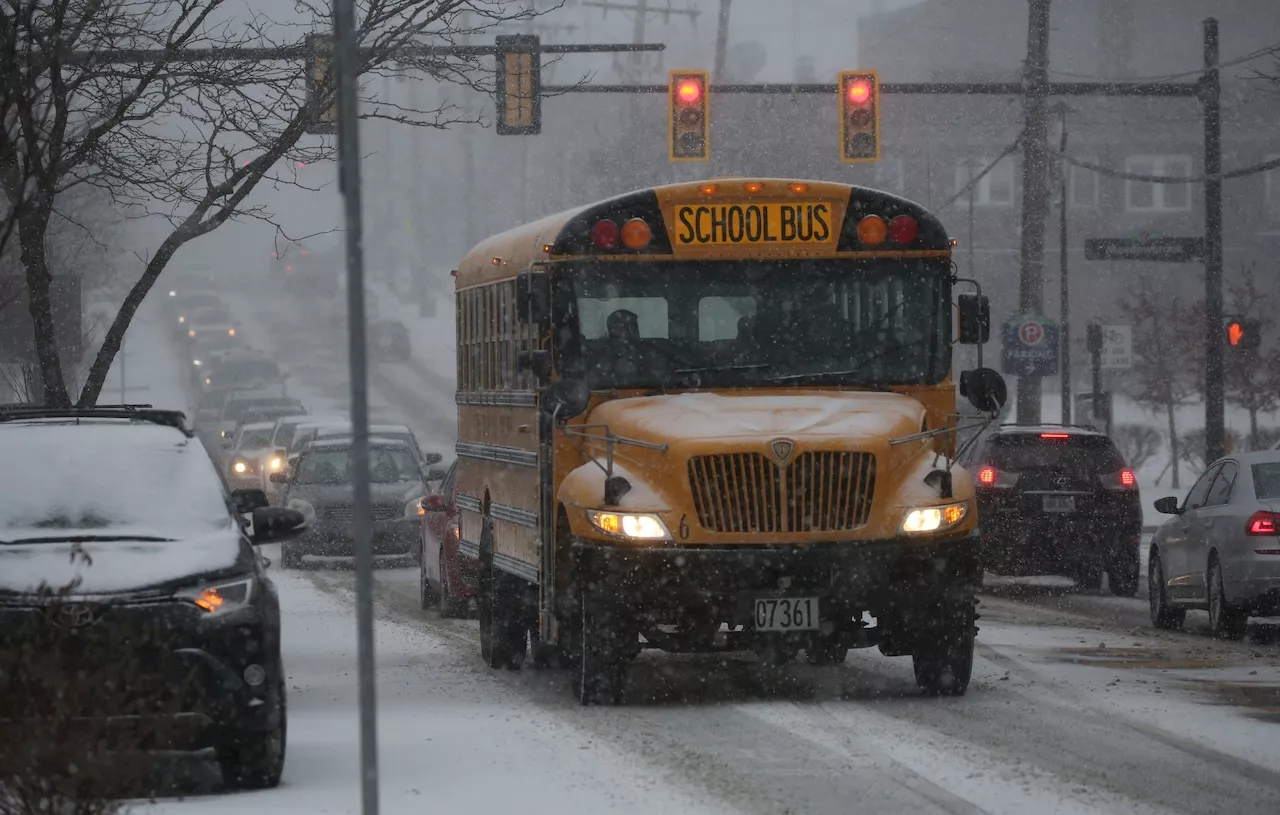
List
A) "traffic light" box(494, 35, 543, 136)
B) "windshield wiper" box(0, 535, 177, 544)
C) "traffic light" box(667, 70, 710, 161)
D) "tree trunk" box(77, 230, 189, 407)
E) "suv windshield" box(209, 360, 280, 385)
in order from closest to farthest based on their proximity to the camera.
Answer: "windshield wiper" box(0, 535, 177, 544) → "tree trunk" box(77, 230, 189, 407) → "traffic light" box(494, 35, 543, 136) → "traffic light" box(667, 70, 710, 161) → "suv windshield" box(209, 360, 280, 385)

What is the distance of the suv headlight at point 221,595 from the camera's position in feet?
29.5

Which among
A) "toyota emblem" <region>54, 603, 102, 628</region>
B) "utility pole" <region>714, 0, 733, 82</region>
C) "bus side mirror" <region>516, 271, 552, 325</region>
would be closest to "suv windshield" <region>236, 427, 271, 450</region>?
"utility pole" <region>714, 0, 733, 82</region>

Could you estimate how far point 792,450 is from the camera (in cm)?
1134

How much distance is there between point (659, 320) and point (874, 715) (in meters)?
2.68

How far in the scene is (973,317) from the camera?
12.8 meters

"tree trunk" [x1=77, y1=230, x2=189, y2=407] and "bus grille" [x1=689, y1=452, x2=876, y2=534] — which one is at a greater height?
"tree trunk" [x1=77, y1=230, x2=189, y2=407]

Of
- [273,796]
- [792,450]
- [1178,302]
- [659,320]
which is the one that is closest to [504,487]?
[659,320]

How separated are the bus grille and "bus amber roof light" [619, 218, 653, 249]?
1.75m

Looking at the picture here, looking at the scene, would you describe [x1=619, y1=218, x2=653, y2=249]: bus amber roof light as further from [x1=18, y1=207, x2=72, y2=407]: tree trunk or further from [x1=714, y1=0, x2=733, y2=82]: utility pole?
[x1=714, y1=0, x2=733, y2=82]: utility pole

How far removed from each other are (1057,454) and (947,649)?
948 centimetres


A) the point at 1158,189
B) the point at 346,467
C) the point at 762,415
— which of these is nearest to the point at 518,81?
the point at 346,467

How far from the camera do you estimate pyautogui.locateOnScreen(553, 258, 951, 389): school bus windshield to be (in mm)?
12586

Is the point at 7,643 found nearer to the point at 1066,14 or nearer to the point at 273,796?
the point at 273,796

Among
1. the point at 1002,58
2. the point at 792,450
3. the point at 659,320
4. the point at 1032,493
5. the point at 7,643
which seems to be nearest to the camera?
the point at 7,643
